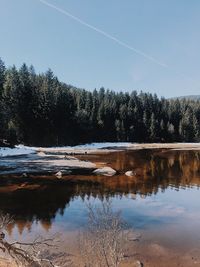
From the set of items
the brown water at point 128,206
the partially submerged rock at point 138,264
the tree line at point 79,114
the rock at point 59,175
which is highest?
the tree line at point 79,114

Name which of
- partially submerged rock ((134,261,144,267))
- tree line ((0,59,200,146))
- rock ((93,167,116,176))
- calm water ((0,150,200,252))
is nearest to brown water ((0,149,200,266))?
calm water ((0,150,200,252))

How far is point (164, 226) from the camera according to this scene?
24.2 meters

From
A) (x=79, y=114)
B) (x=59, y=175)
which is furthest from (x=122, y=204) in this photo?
(x=79, y=114)

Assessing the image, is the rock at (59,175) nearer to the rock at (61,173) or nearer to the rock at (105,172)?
the rock at (61,173)

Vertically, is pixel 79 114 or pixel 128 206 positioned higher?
pixel 79 114

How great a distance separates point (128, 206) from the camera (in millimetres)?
29656

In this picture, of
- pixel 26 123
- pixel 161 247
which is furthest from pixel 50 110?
pixel 161 247

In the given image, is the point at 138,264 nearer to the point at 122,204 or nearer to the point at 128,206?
the point at 128,206

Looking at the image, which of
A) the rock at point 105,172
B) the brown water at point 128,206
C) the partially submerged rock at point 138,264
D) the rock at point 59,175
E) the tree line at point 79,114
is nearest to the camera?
the partially submerged rock at point 138,264

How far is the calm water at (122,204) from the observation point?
23.1 metres

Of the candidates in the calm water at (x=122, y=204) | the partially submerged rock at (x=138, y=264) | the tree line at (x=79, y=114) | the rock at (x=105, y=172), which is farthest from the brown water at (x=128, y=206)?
the tree line at (x=79, y=114)

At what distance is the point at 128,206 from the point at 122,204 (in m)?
0.74

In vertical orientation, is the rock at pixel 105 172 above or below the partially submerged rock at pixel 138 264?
above

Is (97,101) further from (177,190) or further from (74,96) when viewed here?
(177,190)
